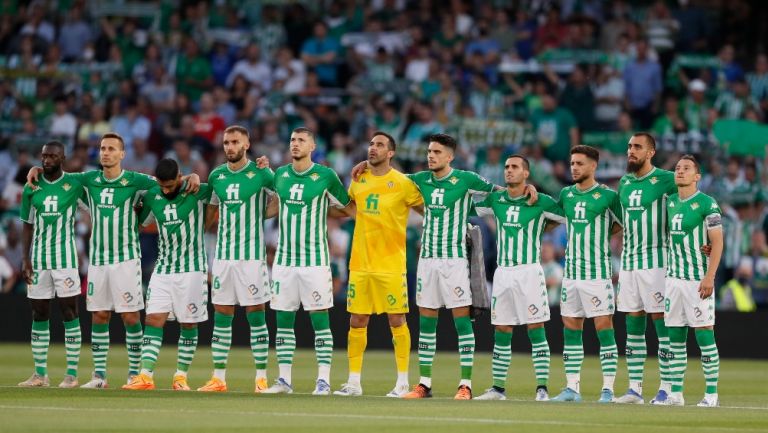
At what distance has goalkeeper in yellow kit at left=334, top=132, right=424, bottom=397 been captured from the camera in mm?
15406

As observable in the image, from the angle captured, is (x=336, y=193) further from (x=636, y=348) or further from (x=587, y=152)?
(x=636, y=348)

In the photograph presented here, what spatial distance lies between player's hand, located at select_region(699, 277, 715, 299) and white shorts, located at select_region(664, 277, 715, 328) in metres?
0.11

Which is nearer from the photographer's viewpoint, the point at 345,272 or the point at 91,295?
the point at 91,295

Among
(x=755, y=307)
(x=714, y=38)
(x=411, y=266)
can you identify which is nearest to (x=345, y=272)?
(x=411, y=266)

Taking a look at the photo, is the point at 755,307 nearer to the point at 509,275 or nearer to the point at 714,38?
the point at 714,38

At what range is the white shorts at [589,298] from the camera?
15.2m

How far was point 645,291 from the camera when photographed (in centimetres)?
1521

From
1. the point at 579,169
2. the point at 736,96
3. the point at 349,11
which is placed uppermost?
the point at 349,11

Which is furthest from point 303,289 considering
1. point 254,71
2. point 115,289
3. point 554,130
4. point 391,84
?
point 254,71

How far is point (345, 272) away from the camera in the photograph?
80.1 ft

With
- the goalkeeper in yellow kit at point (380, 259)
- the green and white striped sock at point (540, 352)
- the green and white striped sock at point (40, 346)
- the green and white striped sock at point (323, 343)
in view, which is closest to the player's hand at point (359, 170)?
the goalkeeper in yellow kit at point (380, 259)

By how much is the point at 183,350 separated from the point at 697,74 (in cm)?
1433

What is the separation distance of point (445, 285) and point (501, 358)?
905 mm

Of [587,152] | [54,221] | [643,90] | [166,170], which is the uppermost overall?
[643,90]
